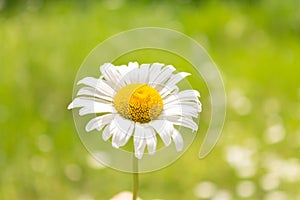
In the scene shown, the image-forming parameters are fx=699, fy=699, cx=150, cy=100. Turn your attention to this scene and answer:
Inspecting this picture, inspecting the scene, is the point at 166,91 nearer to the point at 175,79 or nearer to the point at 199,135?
the point at 175,79

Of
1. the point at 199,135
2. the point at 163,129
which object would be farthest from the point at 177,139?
the point at 199,135

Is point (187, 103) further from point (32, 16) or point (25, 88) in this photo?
point (32, 16)

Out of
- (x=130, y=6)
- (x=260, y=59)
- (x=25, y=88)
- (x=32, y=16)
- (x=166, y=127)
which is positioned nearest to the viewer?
(x=166, y=127)

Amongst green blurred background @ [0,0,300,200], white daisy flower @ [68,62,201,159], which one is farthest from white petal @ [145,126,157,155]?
green blurred background @ [0,0,300,200]

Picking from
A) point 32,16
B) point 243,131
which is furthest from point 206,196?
point 32,16

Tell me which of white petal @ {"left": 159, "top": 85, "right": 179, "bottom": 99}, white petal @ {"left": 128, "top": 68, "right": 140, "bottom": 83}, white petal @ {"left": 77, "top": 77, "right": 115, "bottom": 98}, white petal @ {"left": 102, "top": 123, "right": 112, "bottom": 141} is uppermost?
white petal @ {"left": 128, "top": 68, "right": 140, "bottom": 83}

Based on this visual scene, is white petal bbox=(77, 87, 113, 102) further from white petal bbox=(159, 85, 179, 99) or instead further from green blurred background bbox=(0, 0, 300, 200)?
green blurred background bbox=(0, 0, 300, 200)
